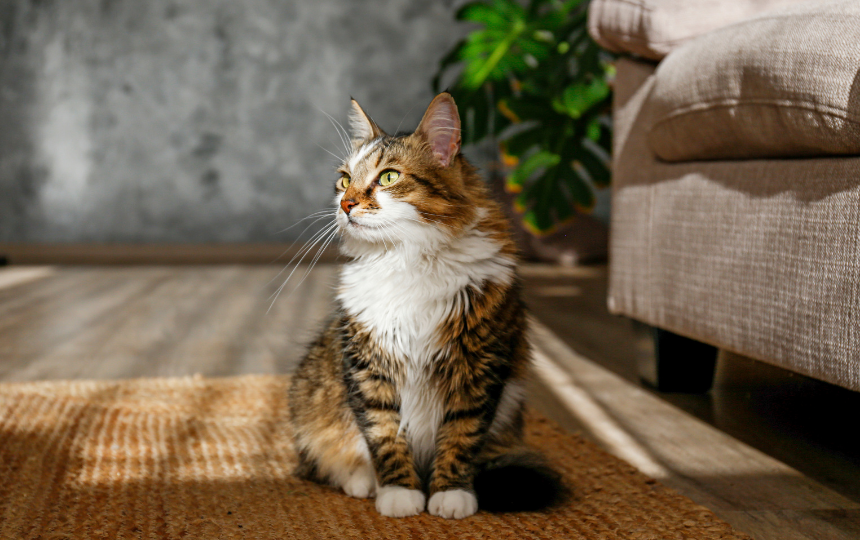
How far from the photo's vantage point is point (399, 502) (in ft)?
2.65

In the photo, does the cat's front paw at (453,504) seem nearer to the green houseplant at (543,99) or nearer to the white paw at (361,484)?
the white paw at (361,484)

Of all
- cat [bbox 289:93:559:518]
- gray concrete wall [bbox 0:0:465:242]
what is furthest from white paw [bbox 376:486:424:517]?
gray concrete wall [bbox 0:0:465:242]

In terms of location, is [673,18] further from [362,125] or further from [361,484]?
[361,484]

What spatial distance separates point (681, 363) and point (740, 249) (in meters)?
0.40

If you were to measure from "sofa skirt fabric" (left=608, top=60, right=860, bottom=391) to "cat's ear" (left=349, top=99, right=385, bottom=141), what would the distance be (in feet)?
1.79

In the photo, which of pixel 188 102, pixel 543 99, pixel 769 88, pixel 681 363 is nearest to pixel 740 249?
pixel 769 88

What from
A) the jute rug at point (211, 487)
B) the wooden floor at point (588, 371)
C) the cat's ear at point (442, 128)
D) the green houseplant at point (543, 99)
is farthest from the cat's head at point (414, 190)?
the green houseplant at point (543, 99)

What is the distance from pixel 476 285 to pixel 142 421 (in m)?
0.68

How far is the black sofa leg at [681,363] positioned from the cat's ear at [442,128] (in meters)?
0.68

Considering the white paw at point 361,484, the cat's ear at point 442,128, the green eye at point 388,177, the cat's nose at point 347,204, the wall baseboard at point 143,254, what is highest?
the cat's ear at point 442,128

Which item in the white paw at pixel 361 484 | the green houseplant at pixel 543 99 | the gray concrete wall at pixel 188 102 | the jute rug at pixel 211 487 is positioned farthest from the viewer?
the gray concrete wall at pixel 188 102

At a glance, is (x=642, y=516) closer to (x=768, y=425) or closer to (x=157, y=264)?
(x=768, y=425)

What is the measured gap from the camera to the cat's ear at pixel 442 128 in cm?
85

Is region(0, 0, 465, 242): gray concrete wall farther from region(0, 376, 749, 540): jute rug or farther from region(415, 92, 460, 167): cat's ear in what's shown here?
region(415, 92, 460, 167): cat's ear
